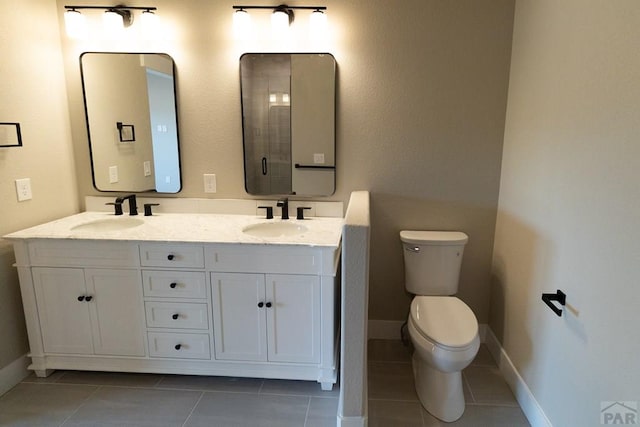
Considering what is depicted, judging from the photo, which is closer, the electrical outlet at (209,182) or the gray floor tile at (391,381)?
the gray floor tile at (391,381)

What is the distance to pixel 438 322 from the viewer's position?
81.1 inches

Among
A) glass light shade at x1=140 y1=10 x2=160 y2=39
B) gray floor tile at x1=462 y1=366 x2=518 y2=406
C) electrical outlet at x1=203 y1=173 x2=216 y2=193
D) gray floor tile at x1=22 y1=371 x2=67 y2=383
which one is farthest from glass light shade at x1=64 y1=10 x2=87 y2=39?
gray floor tile at x1=462 y1=366 x2=518 y2=406

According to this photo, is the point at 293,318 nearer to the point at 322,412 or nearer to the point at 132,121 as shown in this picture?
the point at 322,412

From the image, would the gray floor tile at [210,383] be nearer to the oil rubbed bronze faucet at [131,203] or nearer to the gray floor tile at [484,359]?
the oil rubbed bronze faucet at [131,203]

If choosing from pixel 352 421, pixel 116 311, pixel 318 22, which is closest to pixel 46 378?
pixel 116 311

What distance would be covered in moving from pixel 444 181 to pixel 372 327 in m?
1.11

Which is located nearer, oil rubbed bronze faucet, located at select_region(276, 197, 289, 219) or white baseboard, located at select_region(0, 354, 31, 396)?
white baseboard, located at select_region(0, 354, 31, 396)

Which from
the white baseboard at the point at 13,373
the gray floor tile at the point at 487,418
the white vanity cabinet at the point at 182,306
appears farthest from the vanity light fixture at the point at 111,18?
the gray floor tile at the point at 487,418

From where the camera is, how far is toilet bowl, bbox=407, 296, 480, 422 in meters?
1.89

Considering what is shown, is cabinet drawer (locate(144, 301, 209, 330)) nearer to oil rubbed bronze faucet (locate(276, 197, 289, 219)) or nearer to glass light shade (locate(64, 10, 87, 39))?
oil rubbed bronze faucet (locate(276, 197, 289, 219))

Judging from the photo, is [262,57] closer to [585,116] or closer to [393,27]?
[393,27]

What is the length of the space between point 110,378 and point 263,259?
1212 millimetres

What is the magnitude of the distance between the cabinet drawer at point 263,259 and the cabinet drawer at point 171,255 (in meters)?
0.06

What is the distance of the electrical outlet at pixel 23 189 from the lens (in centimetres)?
229
